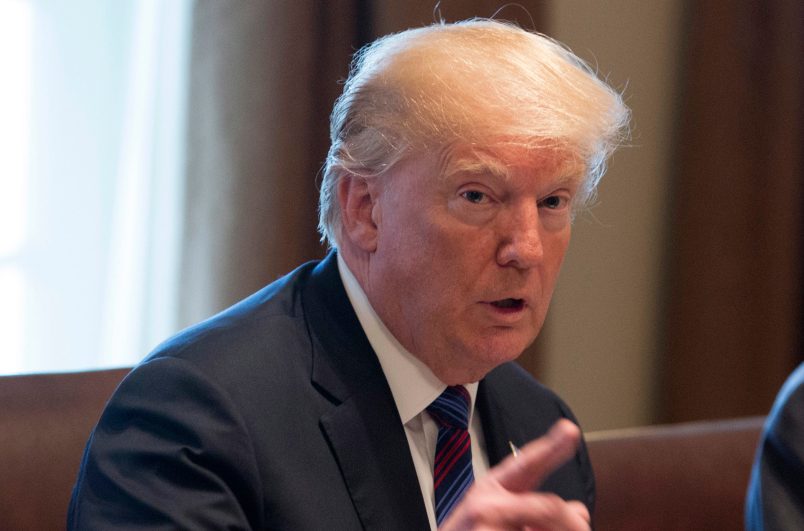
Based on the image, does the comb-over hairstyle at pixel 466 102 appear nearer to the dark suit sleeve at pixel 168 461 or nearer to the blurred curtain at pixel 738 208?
the dark suit sleeve at pixel 168 461

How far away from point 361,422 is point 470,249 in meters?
0.28

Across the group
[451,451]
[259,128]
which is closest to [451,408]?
[451,451]

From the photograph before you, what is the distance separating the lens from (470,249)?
1482 mm

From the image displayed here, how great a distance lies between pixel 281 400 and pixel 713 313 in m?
1.75

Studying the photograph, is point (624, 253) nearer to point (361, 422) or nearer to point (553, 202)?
point (553, 202)

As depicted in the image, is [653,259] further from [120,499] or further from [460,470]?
[120,499]

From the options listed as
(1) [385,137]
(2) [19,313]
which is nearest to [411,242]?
(1) [385,137]

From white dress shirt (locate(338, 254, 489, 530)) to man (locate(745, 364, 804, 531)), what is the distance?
528mm

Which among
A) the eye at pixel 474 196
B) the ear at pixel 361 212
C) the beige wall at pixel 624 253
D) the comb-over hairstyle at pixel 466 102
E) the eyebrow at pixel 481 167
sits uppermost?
the comb-over hairstyle at pixel 466 102

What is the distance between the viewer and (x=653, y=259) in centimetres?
304

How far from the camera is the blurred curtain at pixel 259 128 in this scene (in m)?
2.27

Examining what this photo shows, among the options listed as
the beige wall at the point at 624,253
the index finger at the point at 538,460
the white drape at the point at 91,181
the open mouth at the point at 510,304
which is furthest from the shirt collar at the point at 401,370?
the beige wall at the point at 624,253

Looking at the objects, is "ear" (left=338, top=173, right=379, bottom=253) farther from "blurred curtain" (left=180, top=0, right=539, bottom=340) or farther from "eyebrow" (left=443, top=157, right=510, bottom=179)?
"blurred curtain" (left=180, top=0, right=539, bottom=340)

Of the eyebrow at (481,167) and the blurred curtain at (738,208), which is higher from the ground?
the eyebrow at (481,167)
